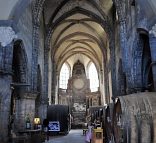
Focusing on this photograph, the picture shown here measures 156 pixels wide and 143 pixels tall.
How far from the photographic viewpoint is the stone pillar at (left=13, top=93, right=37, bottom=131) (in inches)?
599

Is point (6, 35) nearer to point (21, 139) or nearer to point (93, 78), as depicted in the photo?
point (21, 139)

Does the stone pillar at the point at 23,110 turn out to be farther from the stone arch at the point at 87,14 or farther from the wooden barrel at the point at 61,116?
the stone arch at the point at 87,14

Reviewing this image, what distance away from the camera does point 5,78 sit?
11.6 meters

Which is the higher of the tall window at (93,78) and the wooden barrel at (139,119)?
the tall window at (93,78)

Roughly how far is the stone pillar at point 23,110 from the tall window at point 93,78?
2451cm

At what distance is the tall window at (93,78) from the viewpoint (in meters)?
40.4

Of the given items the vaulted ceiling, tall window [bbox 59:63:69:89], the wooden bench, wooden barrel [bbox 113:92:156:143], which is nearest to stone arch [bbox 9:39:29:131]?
the wooden bench

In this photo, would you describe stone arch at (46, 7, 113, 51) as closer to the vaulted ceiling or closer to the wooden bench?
the vaulted ceiling

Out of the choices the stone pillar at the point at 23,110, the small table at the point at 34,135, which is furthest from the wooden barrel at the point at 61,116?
the small table at the point at 34,135

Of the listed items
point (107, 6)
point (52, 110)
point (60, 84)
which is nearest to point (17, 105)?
point (52, 110)

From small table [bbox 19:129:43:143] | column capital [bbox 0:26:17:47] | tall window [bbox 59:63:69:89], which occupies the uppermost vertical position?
tall window [bbox 59:63:69:89]

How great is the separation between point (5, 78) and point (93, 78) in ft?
99.3

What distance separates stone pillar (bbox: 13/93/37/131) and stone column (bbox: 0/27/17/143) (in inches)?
141

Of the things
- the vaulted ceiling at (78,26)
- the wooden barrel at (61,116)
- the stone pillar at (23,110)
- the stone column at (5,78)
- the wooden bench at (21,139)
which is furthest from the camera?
the vaulted ceiling at (78,26)
